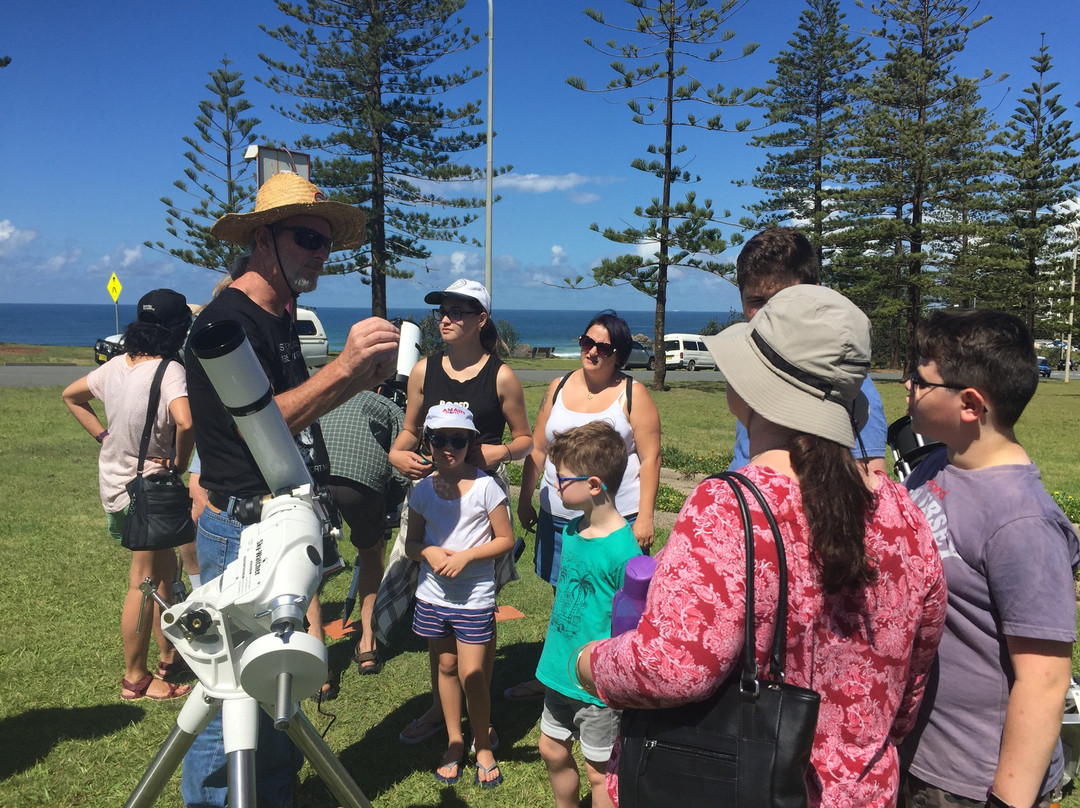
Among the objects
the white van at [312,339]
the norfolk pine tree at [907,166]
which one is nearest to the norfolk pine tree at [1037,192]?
the norfolk pine tree at [907,166]

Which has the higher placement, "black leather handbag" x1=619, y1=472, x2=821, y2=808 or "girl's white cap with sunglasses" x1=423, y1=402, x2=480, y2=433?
"girl's white cap with sunglasses" x1=423, y1=402, x2=480, y2=433

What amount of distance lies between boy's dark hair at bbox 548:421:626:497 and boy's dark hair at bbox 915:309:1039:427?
1158 millimetres

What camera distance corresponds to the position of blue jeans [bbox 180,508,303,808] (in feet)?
7.24

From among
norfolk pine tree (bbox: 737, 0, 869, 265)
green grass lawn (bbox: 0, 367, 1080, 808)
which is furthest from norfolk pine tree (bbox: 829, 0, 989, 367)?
green grass lawn (bbox: 0, 367, 1080, 808)

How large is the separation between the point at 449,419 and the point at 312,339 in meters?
23.5

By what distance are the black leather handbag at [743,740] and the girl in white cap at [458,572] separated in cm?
192

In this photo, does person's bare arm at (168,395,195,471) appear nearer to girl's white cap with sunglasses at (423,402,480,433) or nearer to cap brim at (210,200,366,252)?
cap brim at (210,200,366,252)

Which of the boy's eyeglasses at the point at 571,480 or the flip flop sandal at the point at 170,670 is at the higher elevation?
the boy's eyeglasses at the point at 571,480

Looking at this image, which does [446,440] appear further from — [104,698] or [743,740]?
[104,698]

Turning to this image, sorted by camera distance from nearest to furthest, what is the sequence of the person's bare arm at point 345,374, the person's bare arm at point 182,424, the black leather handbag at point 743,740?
the black leather handbag at point 743,740 < the person's bare arm at point 345,374 < the person's bare arm at point 182,424

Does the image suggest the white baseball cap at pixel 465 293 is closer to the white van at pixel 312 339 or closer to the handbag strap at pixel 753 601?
the handbag strap at pixel 753 601

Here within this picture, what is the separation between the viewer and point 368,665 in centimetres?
418

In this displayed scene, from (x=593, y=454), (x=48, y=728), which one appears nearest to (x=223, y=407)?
(x=593, y=454)

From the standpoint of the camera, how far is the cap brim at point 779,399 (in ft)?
4.58
